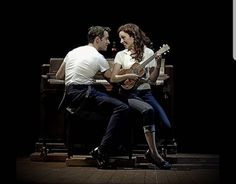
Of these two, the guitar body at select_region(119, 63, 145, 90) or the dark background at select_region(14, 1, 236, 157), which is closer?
the guitar body at select_region(119, 63, 145, 90)

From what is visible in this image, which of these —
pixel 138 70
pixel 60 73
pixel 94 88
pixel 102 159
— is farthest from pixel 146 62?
pixel 102 159

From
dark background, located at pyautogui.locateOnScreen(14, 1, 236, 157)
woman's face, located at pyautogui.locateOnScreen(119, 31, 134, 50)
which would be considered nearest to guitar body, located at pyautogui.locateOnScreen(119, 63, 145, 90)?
woman's face, located at pyautogui.locateOnScreen(119, 31, 134, 50)

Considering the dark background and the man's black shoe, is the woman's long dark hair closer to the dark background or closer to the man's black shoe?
the man's black shoe

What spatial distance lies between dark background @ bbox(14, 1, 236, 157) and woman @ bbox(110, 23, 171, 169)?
1.29 m

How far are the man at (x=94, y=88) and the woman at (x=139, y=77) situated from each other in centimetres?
16

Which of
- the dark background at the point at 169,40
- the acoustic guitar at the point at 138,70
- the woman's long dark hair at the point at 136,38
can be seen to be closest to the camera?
the acoustic guitar at the point at 138,70

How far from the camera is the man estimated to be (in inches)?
173

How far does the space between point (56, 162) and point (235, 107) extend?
2175 mm

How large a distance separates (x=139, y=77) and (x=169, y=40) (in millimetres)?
1631

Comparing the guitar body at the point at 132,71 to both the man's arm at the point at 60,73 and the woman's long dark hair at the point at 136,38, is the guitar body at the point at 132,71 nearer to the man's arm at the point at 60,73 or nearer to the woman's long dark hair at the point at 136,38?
the woman's long dark hair at the point at 136,38

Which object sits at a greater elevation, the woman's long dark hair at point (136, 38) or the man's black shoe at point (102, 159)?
the woman's long dark hair at point (136, 38)

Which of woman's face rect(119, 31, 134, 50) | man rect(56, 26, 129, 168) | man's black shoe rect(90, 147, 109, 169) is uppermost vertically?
→ woman's face rect(119, 31, 134, 50)

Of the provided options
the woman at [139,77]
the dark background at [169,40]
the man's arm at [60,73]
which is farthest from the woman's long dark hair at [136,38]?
the dark background at [169,40]

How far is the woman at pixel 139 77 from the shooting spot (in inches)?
176
